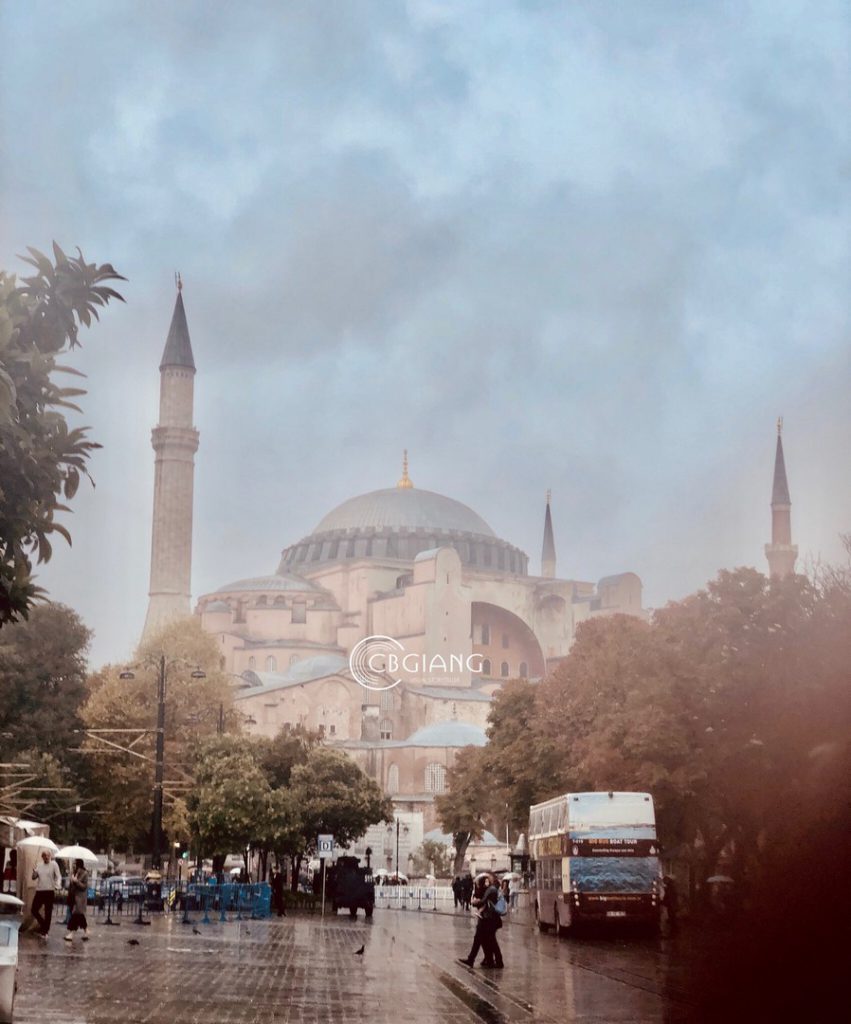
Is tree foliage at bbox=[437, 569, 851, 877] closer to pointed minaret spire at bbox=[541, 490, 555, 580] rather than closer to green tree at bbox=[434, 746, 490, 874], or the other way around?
green tree at bbox=[434, 746, 490, 874]

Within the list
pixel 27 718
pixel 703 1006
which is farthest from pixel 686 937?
pixel 27 718

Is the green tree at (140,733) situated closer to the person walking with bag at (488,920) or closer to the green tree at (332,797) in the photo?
the green tree at (332,797)

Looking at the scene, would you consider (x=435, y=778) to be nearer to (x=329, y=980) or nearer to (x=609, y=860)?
(x=609, y=860)

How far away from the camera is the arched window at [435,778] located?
74625mm

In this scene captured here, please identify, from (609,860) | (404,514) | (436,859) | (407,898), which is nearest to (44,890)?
(609,860)

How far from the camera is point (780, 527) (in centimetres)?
3781

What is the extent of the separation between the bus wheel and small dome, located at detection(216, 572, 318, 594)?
6898 centimetres

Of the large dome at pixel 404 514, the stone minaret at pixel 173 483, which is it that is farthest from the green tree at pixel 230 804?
the large dome at pixel 404 514

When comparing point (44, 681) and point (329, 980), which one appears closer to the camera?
point (329, 980)

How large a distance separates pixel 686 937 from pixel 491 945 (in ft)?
21.5

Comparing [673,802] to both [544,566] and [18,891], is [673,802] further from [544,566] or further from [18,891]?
[544,566]

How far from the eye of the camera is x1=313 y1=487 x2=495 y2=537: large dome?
101 metres

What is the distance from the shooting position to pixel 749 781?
22.8 m

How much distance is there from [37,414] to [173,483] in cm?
5872
